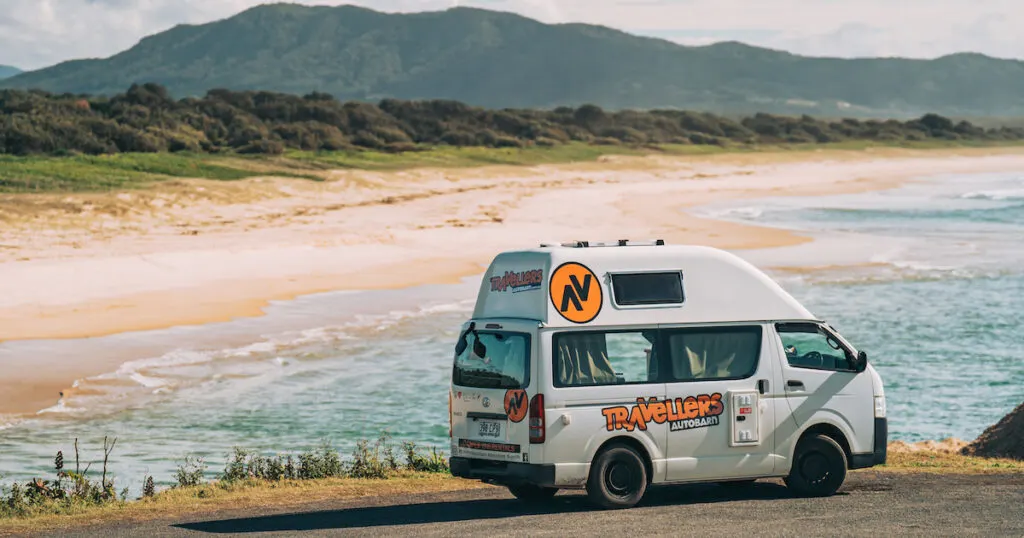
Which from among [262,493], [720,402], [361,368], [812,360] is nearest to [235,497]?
[262,493]

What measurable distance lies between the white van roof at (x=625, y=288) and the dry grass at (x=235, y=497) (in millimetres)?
2722

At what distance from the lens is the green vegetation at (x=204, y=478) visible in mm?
14672

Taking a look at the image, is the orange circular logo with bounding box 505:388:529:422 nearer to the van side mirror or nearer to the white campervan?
the white campervan

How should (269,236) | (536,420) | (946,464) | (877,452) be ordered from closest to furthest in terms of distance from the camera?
(536,420) → (877,452) → (946,464) → (269,236)

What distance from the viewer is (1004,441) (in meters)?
18.8

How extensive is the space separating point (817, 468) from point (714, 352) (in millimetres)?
1776

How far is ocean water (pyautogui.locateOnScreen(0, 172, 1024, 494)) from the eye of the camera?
20.9m

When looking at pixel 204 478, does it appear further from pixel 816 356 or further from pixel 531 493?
pixel 816 356

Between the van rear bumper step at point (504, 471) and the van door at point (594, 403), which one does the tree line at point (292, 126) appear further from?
the van door at point (594, 403)

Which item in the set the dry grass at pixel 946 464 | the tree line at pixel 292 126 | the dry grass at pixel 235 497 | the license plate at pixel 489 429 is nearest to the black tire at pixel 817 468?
the dry grass at pixel 946 464

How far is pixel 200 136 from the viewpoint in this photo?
6994 cm

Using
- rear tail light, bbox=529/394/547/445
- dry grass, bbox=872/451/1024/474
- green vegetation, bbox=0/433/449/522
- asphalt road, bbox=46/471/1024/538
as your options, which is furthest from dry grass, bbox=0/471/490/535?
dry grass, bbox=872/451/1024/474

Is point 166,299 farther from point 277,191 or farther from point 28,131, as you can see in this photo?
point 28,131

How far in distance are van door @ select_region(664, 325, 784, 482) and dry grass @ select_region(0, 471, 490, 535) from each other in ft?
10.6
